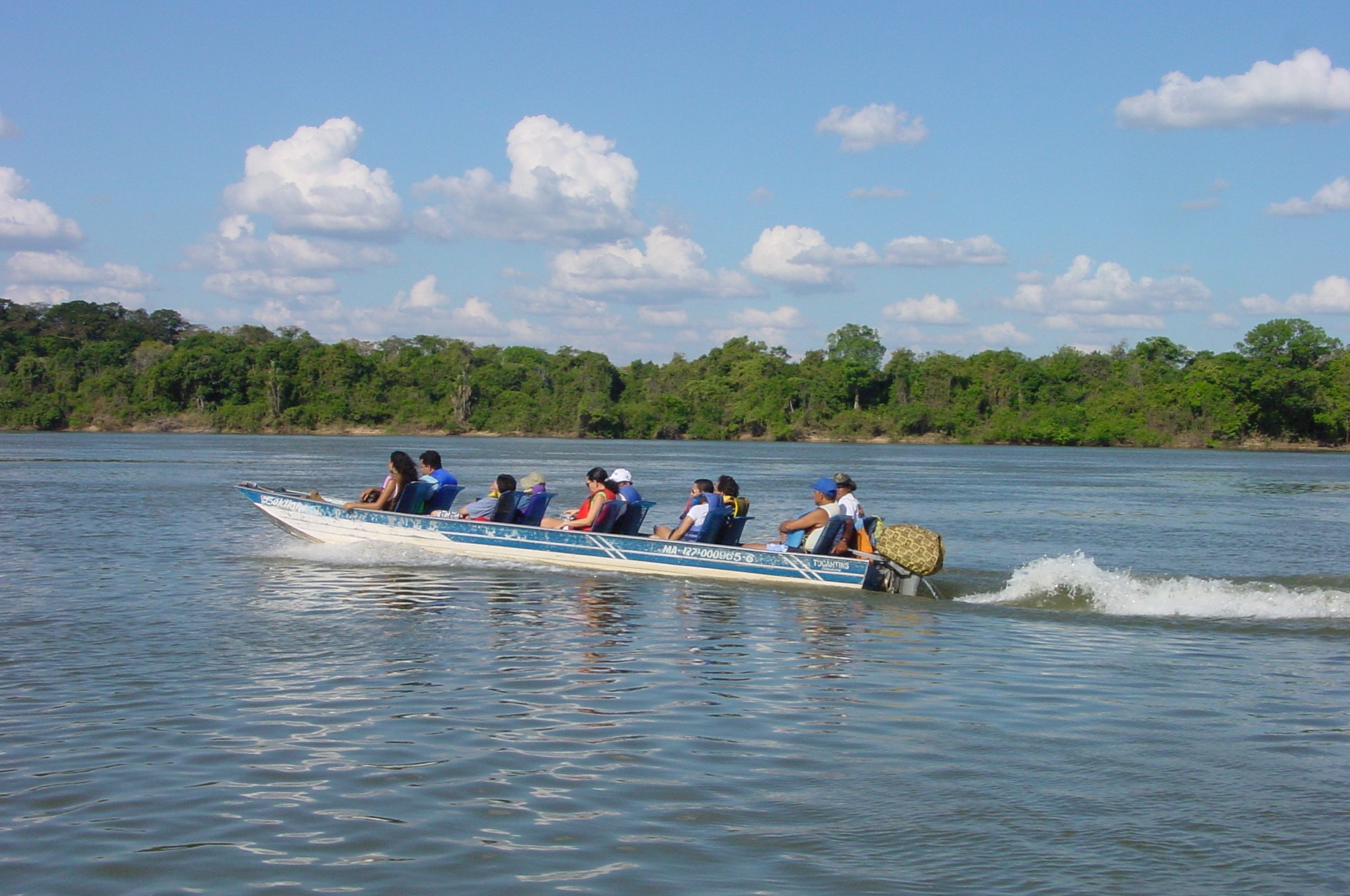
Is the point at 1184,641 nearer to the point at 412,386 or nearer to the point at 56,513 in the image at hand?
the point at 56,513

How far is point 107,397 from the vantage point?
384ft

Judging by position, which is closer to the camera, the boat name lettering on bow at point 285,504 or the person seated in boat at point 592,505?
the person seated in boat at point 592,505

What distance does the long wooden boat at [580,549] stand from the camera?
15.8m

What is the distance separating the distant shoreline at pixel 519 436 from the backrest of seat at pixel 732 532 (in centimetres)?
9896

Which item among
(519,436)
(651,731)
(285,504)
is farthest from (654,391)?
(651,731)

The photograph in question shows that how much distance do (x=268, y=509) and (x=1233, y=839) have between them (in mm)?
16006

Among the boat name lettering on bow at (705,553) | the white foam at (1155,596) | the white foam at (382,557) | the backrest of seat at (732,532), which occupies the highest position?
the backrest of seat at (732,532)

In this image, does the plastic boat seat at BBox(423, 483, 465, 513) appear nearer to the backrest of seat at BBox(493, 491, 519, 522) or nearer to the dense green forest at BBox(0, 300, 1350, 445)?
the backrest of seat at BBox(493, 491, 519, 522)

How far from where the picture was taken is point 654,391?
140m

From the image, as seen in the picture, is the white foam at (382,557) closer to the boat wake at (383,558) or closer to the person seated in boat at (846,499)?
the boat wake at (383,558)

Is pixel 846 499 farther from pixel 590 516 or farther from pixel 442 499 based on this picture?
pixel 442 499

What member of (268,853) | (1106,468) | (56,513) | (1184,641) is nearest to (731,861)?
(268,853)

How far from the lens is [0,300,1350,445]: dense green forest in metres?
107

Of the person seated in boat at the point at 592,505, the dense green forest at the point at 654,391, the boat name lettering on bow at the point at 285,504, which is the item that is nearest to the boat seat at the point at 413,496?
the boat name lettering on bow at the point at 285,504
